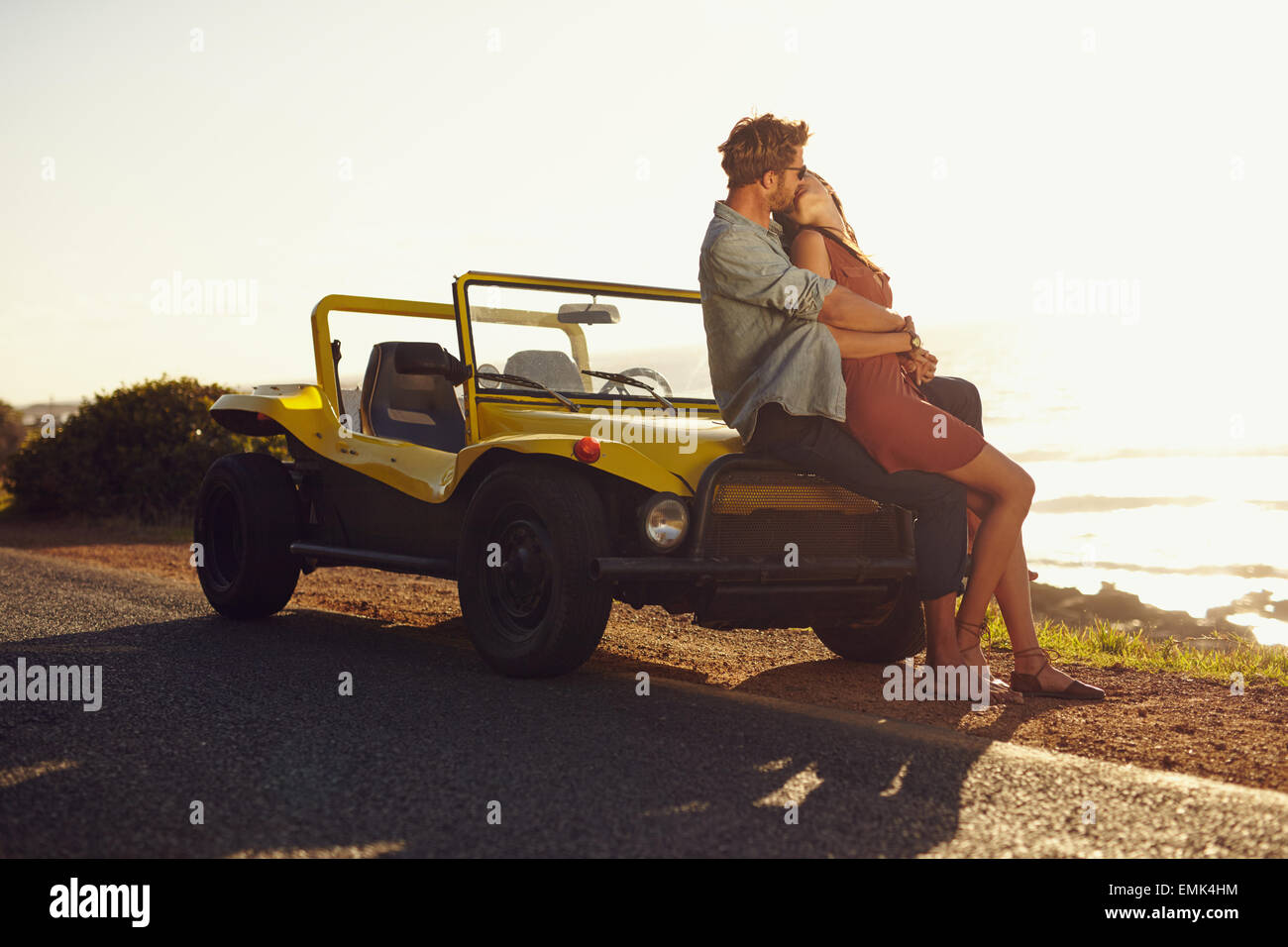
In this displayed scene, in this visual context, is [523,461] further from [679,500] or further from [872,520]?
[872,520]

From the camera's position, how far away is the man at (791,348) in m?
4.63

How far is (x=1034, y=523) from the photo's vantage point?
64.5ft

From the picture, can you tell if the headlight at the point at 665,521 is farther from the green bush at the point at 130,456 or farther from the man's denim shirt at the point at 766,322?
the green bush at the point at 130,456

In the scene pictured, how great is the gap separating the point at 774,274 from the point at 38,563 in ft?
25.6

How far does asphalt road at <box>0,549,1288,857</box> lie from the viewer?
288cm

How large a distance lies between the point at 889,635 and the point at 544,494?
6.26 feet

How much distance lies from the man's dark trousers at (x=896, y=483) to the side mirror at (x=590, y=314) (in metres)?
2.03

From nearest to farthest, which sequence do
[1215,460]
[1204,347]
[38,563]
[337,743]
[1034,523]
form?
[337,743], [38,563], [1034,523], [1215,460], [1204,347]

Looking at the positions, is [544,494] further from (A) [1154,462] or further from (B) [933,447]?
(A) [1154,462]

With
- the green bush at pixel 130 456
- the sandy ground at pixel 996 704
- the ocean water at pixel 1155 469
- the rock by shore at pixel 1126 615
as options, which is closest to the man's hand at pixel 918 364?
the sandy ground at pixel 996 704

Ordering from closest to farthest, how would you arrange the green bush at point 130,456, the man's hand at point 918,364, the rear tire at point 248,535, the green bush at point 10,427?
the man's hand at point 918,364 → the rear tire at point 248,535 → the green bush at point 130,456 → the green bush at point 10,427

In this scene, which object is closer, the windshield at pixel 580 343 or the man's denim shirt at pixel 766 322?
the man's denim shirt at pixel 766 322

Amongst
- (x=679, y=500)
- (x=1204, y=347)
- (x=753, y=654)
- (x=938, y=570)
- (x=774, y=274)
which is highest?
(x=1204, y=347)
